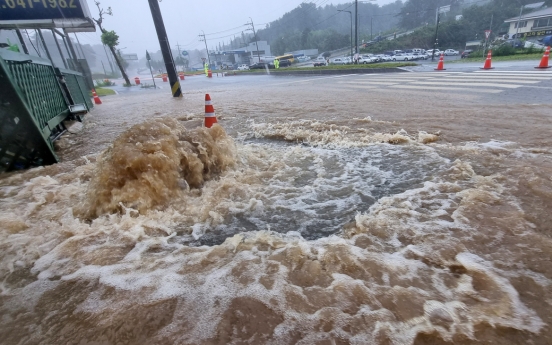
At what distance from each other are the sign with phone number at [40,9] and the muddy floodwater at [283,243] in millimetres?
9555

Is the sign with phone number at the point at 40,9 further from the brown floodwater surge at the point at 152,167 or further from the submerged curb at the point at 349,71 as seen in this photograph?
the submerged curb at the point at 349,71

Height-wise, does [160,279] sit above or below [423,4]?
below

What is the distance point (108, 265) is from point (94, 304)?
363 mm

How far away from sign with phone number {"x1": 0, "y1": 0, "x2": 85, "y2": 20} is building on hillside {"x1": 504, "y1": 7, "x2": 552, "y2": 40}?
49.3 meters

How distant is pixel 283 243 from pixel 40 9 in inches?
517

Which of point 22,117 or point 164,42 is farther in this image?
point 164,42

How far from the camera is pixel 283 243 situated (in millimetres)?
2057

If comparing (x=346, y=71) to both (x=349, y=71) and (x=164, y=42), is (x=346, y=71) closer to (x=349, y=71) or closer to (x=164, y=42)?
(x=349, y=71)

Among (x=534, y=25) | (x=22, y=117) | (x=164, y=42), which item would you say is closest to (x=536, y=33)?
(x=534, y=25)

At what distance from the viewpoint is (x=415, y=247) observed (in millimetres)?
1870

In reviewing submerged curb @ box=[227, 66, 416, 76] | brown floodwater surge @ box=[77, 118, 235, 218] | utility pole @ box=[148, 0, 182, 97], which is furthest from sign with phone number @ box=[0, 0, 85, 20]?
submerged curb @ box=[227, 66, 416, 76]

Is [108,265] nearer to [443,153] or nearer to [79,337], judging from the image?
[79,337]

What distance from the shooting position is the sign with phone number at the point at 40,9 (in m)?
9.64

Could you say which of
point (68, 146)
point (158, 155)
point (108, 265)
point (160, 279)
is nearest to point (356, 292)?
point (160, 279)
